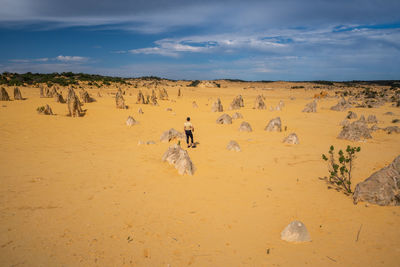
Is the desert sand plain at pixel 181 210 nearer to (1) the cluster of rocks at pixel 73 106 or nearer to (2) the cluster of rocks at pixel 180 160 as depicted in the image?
(2) the cluster of rocks at pixel 180 160

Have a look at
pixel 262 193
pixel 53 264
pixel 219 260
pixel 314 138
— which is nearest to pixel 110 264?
pixel 53 264

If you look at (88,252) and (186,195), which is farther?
(186,195)

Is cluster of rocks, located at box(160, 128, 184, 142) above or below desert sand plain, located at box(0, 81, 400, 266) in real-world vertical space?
above

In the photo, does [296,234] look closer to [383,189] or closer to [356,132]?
[383,189]

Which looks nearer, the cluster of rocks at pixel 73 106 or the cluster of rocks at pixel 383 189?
the cluster of rocks at pixel 383 189

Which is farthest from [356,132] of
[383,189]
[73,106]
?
[73,106]

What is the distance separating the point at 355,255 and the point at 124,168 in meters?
6.02

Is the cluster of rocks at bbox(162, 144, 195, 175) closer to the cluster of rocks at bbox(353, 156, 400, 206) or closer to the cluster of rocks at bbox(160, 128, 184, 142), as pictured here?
the cluster of rocks at bbox(160, 128, 184, 142)

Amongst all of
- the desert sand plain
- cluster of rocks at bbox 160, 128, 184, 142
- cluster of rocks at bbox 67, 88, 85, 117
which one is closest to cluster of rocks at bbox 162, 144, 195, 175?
the desert sand plain

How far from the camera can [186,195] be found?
5.43 m

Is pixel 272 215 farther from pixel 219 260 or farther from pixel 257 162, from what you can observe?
pixel 257 162

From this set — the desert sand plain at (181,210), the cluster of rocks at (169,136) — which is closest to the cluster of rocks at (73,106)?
the desert sand plain at (181,210)

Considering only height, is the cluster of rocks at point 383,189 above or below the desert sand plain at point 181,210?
above

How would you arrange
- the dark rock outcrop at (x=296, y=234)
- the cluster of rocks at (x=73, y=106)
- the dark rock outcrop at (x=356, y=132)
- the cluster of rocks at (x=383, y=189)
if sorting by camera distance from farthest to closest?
1. the cluster of rocks at (x=73, y=106)
2. the dark rock outcrop at (x=356, y=132)
3. the cluster of rocks at (x=383, y=189)
4. the dark rock outcrop at (x=296, y=234)
